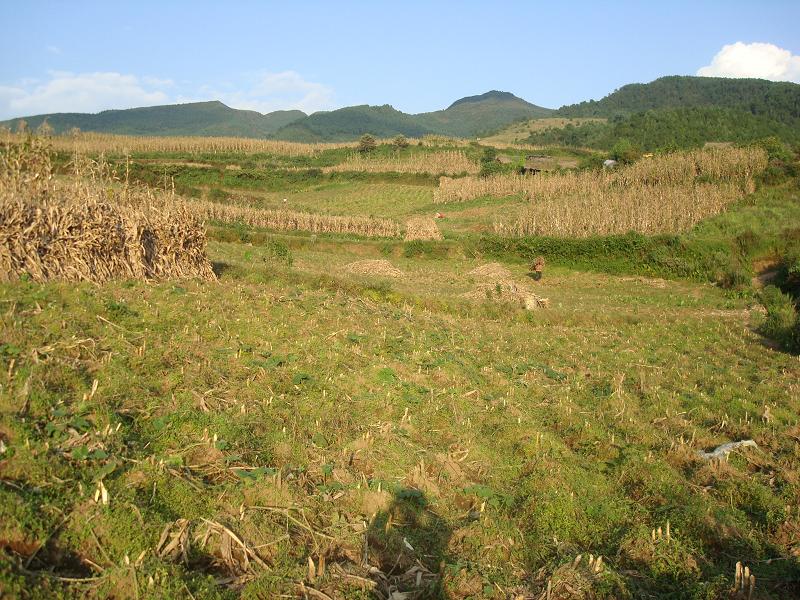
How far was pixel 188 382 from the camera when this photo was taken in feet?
23.0

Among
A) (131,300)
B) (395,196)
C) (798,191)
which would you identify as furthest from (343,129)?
(131,300)

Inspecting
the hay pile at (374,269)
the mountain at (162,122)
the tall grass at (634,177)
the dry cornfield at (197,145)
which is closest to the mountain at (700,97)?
the tall grass at (634,177)

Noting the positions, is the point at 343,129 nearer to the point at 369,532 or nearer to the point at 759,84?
the point at 759,84

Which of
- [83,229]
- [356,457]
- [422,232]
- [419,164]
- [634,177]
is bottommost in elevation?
[356,457]

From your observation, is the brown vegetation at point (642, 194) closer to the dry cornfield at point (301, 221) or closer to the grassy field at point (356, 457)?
the dry cornfield at point (301, 221)

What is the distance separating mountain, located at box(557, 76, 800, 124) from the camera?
96.9 meters

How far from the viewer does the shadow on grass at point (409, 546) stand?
15.5 ft

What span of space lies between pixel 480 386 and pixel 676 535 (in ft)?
12.9

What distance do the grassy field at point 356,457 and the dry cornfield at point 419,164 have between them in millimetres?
46330

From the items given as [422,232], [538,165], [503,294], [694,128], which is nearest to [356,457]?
[503,294]

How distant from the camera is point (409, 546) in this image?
5.27 metres

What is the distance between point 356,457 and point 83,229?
22.7ft

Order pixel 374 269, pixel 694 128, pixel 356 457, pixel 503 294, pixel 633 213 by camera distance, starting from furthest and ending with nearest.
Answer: pixel 694 128
pixel 633 213
pixel 374 269
pixel 503 294
pixel 356 457

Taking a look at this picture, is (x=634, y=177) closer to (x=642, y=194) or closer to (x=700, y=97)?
(x=642, y=194)
